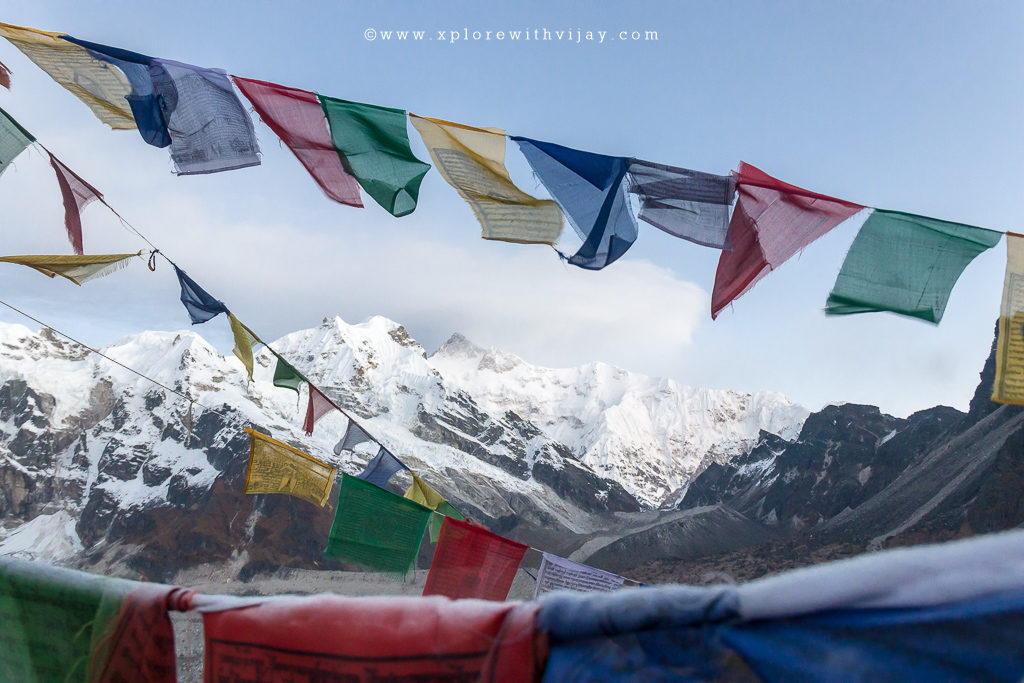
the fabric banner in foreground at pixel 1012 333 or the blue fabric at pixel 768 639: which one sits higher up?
the fabric banner in foreground at pixel 1012 333

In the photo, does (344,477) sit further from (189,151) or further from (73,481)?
(73,481)

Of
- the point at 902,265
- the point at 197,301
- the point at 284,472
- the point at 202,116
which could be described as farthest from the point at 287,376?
the point at 902,265

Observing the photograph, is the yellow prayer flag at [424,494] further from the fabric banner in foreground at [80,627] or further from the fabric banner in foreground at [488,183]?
the fabric banner in foreground at [80,627]

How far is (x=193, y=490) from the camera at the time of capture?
346 ft

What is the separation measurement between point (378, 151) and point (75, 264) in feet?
10.0

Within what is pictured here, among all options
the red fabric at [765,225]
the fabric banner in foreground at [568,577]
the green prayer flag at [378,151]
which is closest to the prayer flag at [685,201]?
the red fabric at [765,225]

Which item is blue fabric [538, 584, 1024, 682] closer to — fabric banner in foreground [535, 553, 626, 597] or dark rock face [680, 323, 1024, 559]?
fabric banner in foreground [535, 553, 626, 597]

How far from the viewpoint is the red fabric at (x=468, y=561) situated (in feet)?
23.2

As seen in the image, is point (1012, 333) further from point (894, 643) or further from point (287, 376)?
point (287, 376)

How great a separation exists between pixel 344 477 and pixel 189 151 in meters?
3.50

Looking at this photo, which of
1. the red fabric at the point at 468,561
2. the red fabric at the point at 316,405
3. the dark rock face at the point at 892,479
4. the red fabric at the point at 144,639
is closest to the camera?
the red fabric at the point at 144,639

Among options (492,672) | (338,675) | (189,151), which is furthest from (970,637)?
(189,151)

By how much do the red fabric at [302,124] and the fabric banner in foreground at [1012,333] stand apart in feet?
16.1

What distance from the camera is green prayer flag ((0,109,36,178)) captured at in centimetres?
568
